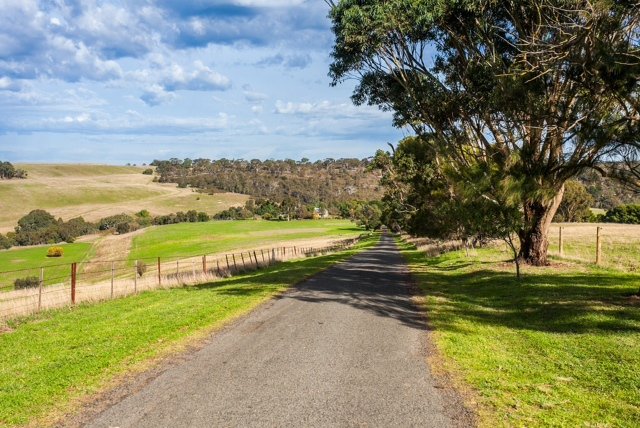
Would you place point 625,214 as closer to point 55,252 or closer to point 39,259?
point 55,252

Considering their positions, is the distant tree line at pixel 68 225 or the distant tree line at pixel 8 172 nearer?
the distant tree line at pixel 68 225

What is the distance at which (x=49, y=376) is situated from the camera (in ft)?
24.2

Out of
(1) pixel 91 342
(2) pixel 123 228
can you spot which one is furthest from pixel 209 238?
(1) pixel 91 342

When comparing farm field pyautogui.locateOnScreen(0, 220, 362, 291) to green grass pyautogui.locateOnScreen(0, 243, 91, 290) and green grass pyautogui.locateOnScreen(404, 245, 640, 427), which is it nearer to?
green grass pyautogui.locateOnScreen(0, 243, 91, 290)

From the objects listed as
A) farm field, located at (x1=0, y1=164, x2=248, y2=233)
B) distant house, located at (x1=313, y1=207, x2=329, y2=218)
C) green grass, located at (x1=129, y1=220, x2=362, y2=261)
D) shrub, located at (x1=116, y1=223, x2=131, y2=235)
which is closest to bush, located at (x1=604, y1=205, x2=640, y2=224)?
green grass, located at (x1=129, y1=220, x2=362, y2=261)

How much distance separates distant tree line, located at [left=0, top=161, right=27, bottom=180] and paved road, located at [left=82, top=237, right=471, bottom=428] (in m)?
192

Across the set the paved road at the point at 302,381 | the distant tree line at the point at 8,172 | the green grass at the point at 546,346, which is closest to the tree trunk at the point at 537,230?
the green grass at the point at 546,346

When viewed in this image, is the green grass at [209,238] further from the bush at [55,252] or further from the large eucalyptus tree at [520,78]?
the large eucalyptus tree at [520,78]

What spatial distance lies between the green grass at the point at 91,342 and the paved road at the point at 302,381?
0.79 meters

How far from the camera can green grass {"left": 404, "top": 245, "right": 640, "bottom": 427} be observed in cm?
585

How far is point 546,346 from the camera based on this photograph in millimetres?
8688

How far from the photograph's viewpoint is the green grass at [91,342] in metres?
6.47

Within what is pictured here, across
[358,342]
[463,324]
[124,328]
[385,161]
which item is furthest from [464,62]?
[385,161]

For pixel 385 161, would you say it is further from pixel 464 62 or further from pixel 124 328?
pixel 124 328
